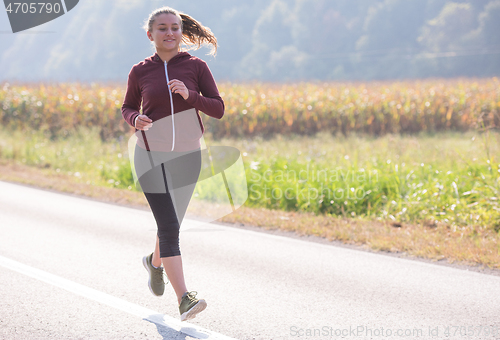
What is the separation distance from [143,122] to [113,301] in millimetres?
1592

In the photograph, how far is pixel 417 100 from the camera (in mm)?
19125

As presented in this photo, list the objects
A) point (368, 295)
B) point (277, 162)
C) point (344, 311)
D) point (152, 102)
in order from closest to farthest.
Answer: point (152, 102) → point (344, 311) → point (368, 295) → point (277, 162)

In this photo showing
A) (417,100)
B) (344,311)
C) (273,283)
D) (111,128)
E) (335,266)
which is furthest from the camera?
(417,100)

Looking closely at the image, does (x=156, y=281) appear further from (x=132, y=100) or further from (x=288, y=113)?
(x=288, y=113)

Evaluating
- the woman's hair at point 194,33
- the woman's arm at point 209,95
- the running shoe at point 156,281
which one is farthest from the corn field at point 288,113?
the woman's arm at point 209,95

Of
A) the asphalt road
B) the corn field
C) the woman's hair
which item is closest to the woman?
the woman's hair

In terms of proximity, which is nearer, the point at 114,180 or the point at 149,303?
the point at 149,303

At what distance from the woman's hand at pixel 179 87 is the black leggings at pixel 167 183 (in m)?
0.47

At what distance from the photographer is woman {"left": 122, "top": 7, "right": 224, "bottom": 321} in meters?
3.36

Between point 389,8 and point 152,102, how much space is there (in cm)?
9699

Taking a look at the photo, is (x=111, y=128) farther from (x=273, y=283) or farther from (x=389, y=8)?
(x=389, y=8)

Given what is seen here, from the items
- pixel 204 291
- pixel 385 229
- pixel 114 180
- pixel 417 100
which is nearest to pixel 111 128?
pixel 114 180

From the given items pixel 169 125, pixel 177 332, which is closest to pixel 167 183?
pixel 169 125

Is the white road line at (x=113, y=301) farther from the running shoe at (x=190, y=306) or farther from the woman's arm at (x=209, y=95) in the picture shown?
the woman's arm at (x=209, y=95)
